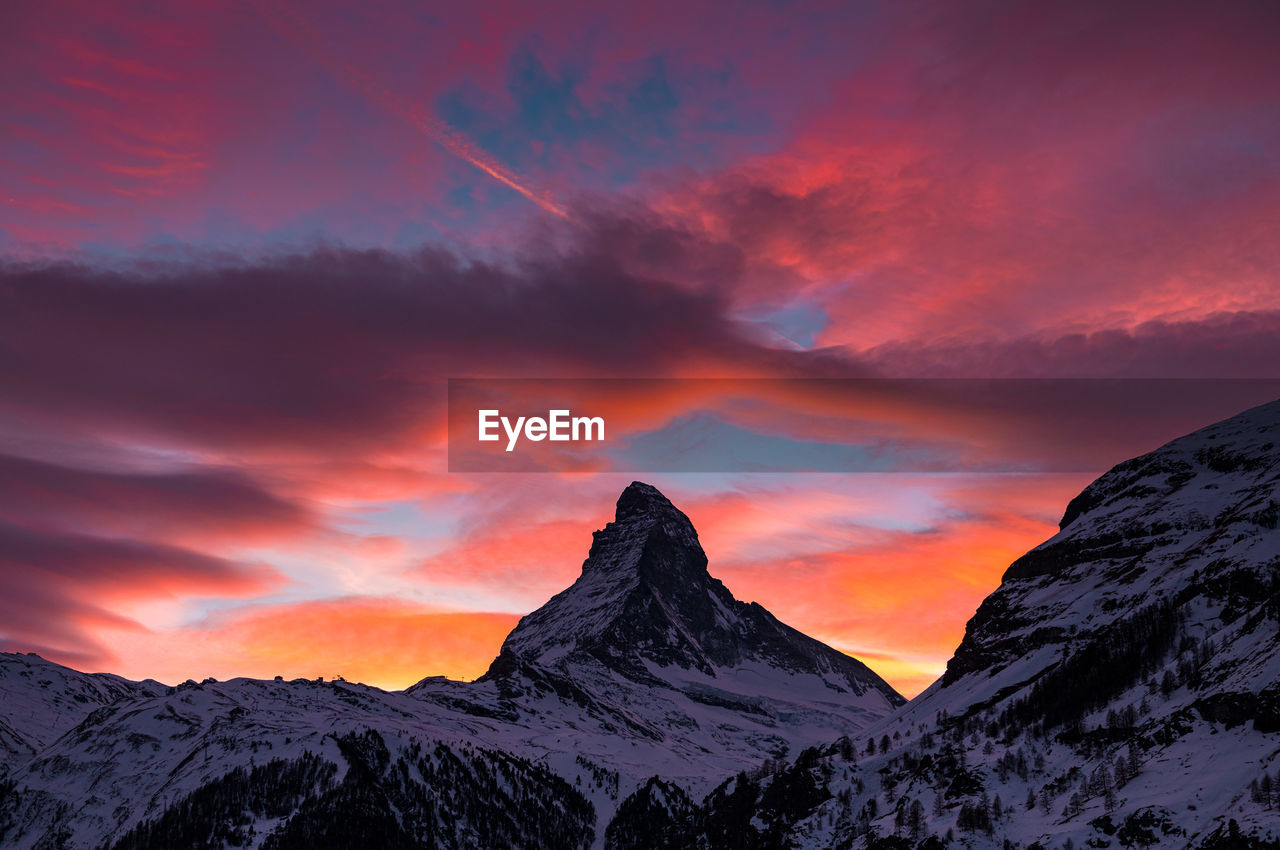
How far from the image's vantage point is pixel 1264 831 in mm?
189750
